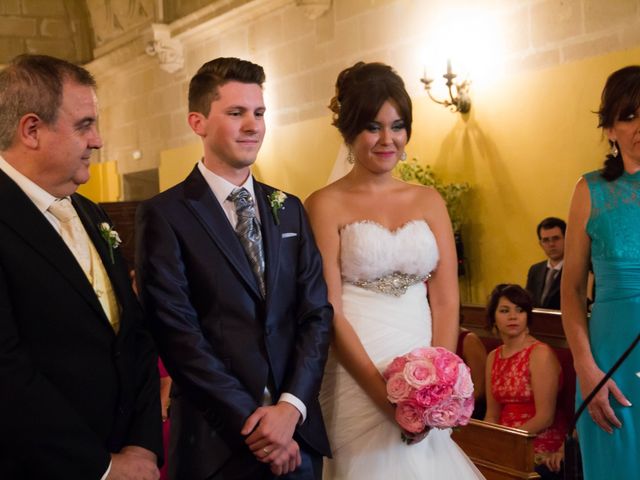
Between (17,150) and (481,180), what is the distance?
17.8 ft

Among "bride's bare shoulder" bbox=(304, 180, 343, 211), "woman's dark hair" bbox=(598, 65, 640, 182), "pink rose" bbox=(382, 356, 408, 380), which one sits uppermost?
"woman's dark hair" bbox=(598, 65, 640, 182)

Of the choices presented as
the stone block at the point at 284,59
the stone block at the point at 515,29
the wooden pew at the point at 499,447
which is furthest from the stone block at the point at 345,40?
the wooden pew at the point at 499,447

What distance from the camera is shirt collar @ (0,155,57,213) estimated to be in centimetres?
215

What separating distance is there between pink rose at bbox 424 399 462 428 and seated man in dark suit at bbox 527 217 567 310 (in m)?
3.66

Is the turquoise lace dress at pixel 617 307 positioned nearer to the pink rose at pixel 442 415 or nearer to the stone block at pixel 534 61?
the pink rose at pixel 442 415

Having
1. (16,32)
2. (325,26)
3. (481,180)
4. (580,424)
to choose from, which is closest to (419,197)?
(580,424)

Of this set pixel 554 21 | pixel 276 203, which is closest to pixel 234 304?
pixel 276 203

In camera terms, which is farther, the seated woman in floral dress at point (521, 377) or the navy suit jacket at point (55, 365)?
the seated woman in floral dress at point (521, 377)

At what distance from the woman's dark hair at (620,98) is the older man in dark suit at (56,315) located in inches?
64.9

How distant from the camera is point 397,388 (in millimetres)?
2684

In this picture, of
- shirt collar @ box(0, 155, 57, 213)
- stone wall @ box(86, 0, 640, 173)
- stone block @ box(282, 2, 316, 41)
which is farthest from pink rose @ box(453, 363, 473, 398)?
stone block @ box(282, 2, 316, 41)

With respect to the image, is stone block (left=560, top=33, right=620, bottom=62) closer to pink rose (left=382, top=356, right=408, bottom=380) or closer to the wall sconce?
the wall sconce

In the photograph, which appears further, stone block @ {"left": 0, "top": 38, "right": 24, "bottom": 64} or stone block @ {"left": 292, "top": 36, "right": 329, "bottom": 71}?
stone block @ {"left": 0, "top": 38, "right": 24, "bottom": 64}

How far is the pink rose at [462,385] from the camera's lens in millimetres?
2623
